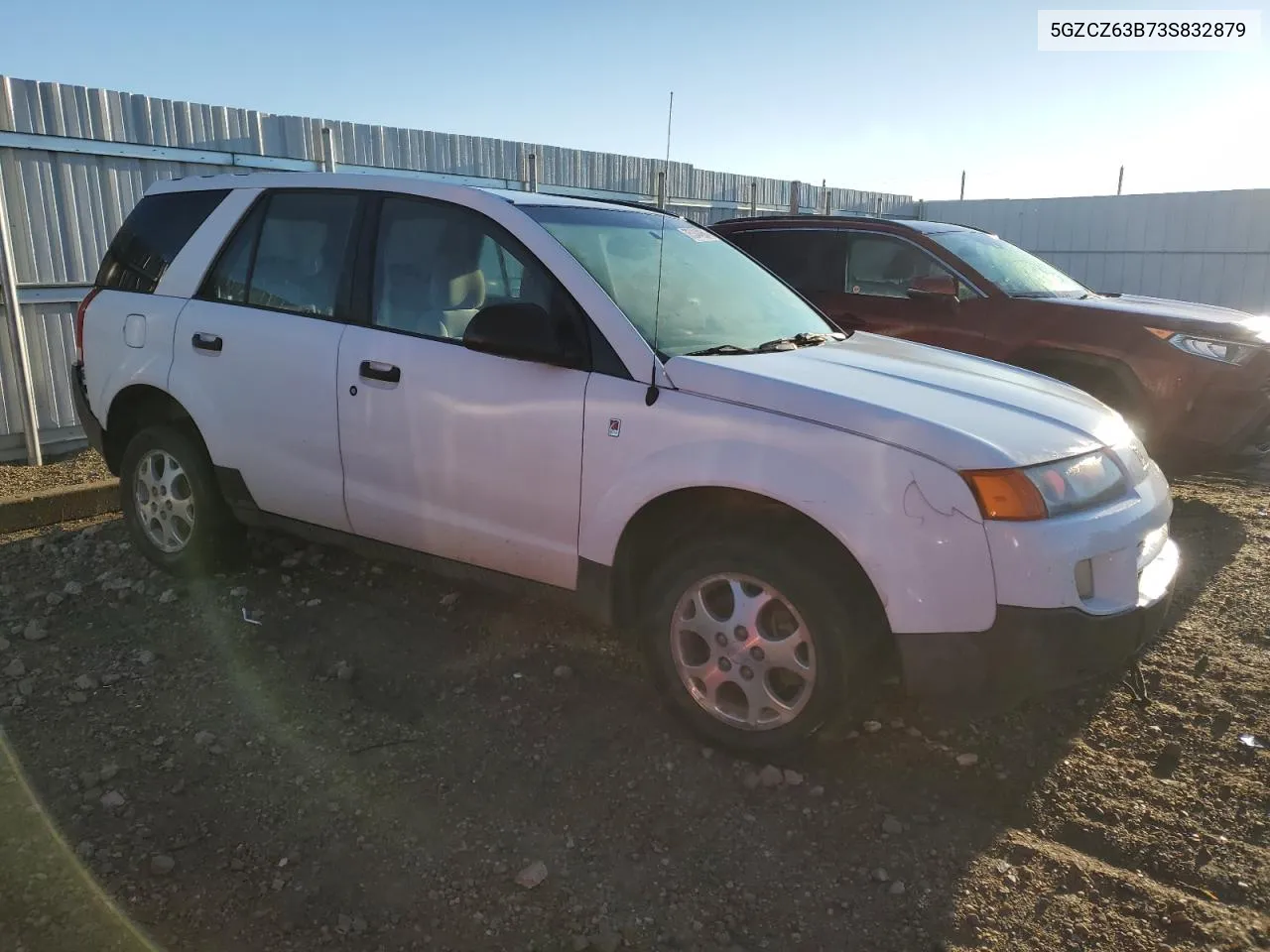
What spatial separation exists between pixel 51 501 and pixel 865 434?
5.03 meters

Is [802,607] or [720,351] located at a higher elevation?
[720,351]

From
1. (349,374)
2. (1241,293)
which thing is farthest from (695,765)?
(1241,293)

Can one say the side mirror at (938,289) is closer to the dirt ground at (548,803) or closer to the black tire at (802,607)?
the dirt ground at (548,803)

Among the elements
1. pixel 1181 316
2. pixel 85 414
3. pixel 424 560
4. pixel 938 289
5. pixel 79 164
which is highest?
pixel 79 164

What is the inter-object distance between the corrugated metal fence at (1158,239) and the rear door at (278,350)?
16597mm

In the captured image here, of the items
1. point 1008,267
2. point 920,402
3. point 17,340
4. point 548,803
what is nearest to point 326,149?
point 17,340

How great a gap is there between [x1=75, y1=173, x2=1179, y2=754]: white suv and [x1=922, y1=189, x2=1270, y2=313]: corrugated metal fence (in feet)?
50.6

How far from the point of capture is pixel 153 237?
15.4ft

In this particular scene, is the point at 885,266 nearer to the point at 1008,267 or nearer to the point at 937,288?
the point at 937,288

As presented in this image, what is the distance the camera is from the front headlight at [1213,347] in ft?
18.8

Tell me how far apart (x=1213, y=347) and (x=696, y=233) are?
3.51m

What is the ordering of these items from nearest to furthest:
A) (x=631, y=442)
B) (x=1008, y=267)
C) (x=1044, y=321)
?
(x=631, y=442) < (x=1044, y=321) < (x=1008, y=267)

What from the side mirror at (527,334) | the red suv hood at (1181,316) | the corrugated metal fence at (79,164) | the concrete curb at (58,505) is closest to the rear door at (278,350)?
the side mirror at (527,334)

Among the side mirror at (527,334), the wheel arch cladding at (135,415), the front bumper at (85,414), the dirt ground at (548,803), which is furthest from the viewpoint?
the front bumper at (85,414)
